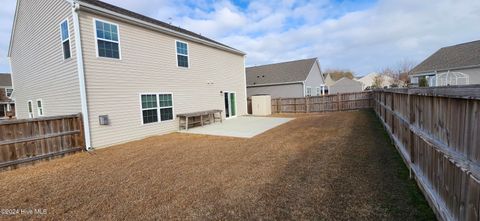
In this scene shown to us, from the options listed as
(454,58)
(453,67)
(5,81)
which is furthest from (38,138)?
(5,81)

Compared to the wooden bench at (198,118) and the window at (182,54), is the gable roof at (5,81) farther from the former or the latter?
the wooden bench at (198,118)

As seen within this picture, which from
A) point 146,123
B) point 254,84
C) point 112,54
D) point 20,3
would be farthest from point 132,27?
point 254,84

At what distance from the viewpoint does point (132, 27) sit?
355 inches

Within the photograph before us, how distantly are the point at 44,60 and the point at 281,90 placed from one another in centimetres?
1814

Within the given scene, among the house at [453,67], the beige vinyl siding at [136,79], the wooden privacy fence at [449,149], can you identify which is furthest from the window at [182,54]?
the house at [453,67]

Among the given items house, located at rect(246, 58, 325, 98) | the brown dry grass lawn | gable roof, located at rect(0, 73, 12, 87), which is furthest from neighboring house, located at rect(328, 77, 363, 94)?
gable roof, located at rect(0, 73, 12, 87)

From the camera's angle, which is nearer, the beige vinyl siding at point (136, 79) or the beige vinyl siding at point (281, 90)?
the beige vinyl siding at point (136, 79)

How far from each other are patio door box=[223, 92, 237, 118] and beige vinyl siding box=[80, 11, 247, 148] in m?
1.87

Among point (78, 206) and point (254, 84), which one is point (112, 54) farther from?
point (254, 84)

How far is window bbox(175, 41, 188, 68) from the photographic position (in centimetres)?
1122

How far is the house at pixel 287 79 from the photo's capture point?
2109cm

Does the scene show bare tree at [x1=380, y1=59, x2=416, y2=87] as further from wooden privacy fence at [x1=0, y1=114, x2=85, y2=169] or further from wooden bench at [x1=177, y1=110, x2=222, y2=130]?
wooden privacy fence at [x1=0, y1=114, x2=85, y2=169]

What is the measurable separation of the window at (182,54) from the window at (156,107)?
6.63 feet

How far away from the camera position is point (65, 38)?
7957mm
